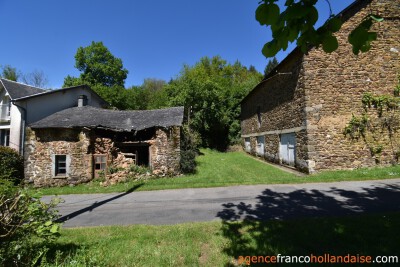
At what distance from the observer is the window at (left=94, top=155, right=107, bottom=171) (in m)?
14.5

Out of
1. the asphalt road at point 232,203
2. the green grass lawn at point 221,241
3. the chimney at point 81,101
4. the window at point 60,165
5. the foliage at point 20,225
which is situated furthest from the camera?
the chimney at point 81,101

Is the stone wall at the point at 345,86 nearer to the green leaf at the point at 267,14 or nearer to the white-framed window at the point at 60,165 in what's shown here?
the green leaf at the point at 267,14

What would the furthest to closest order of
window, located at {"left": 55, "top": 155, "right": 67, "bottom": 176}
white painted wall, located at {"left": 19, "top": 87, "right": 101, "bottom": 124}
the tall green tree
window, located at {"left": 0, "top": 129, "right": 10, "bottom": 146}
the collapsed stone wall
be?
the tall green tree → window, located at {"left": 0, "top": 129, "right": 10, "bottom": 146} → white painted wall, located at {"left": 19, "top": 87, "right": 101, "bottom": 124} → window, located at {"left": 55, "top": 155, "right": 67, "bottom": 176} → the collapsed stone wall

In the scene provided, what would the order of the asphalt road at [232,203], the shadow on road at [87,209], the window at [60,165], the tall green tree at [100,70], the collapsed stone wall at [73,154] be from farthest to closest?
1. the tall green tree at [100,70]
2. the window at [60,165]
3. the collapsed stone wall at [73,154]
4. the shadow on road at [87,209]
5. the asphalt road at [232,203]

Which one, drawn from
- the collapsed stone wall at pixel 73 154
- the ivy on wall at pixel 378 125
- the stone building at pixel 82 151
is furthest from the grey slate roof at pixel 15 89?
the ivy on wall at pixel 378 125

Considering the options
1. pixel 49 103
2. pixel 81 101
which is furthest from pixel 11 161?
pixel 81 101

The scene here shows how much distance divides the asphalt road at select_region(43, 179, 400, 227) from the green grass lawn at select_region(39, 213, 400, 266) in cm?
77

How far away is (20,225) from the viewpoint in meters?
3.31

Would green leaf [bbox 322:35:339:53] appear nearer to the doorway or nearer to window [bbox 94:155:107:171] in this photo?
the doorway

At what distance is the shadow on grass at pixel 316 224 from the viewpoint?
3.99 metres

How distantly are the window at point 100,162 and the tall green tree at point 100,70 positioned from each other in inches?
1032

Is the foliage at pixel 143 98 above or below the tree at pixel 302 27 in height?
above

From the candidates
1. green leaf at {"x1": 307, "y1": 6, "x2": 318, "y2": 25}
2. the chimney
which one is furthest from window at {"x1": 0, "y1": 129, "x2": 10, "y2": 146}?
green leaf at {"x1": 307, "y1": 6, "x2": 318, "y2": 25}

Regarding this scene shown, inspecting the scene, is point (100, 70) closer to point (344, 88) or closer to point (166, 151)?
point (166, 151)
